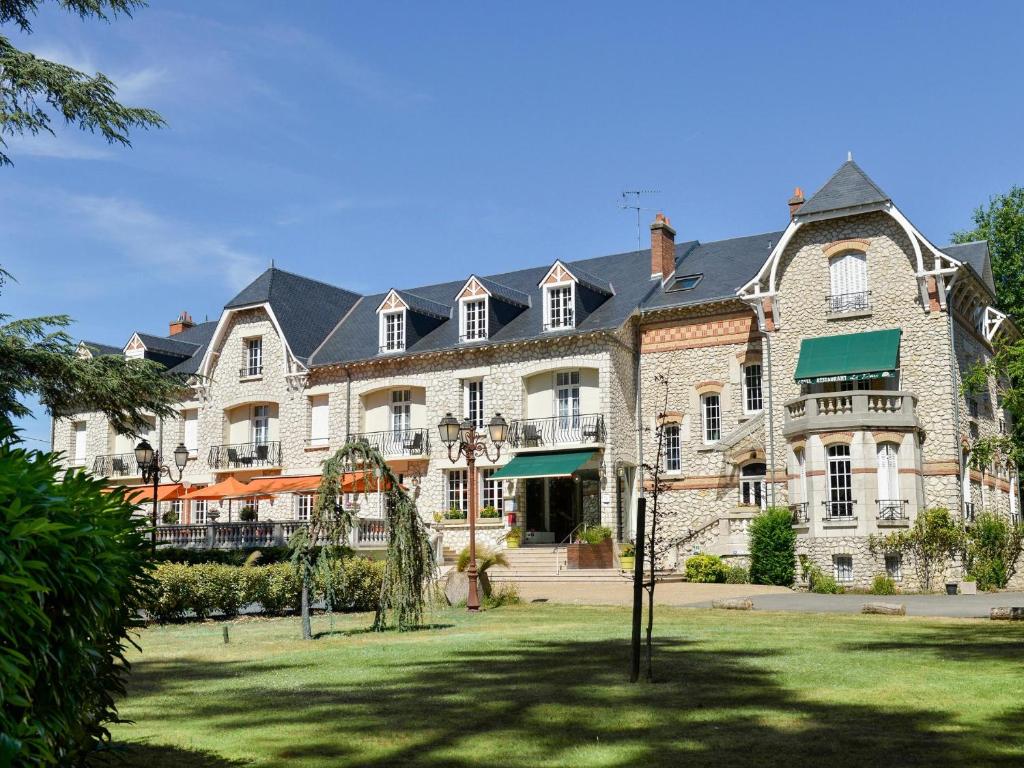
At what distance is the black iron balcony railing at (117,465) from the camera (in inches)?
1715

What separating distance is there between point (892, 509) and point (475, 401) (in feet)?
47.8

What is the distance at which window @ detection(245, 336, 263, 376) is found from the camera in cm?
4091

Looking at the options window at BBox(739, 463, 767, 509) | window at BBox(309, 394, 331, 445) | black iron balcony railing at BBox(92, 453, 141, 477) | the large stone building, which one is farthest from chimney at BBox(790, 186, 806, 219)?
black iron balcony railing at BBox(92, 453, 141, 477)

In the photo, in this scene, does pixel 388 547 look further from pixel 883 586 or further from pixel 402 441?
pixel 402 441

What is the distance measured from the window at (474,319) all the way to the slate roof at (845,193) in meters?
11.5

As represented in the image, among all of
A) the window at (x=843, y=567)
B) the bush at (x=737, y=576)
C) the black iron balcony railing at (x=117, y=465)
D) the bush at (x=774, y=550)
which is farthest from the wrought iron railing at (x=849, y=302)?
the black iron balcony railing at (x=117, y=465)

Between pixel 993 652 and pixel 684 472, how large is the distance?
2098 centimetres

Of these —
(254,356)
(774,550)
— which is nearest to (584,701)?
(774,550)

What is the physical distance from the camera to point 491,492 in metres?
35.9

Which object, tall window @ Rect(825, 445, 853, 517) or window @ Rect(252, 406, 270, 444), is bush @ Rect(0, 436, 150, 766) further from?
window @ Rect(252, 406, 270, 444)

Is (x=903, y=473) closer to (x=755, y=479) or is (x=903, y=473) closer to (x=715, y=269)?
(x=755, y=479)

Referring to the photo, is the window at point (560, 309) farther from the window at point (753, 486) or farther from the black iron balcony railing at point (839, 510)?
the black iron balcony railing at point (839, 510)

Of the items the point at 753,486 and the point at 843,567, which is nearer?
the point at 843,567

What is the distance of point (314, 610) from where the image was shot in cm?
→ 2145
